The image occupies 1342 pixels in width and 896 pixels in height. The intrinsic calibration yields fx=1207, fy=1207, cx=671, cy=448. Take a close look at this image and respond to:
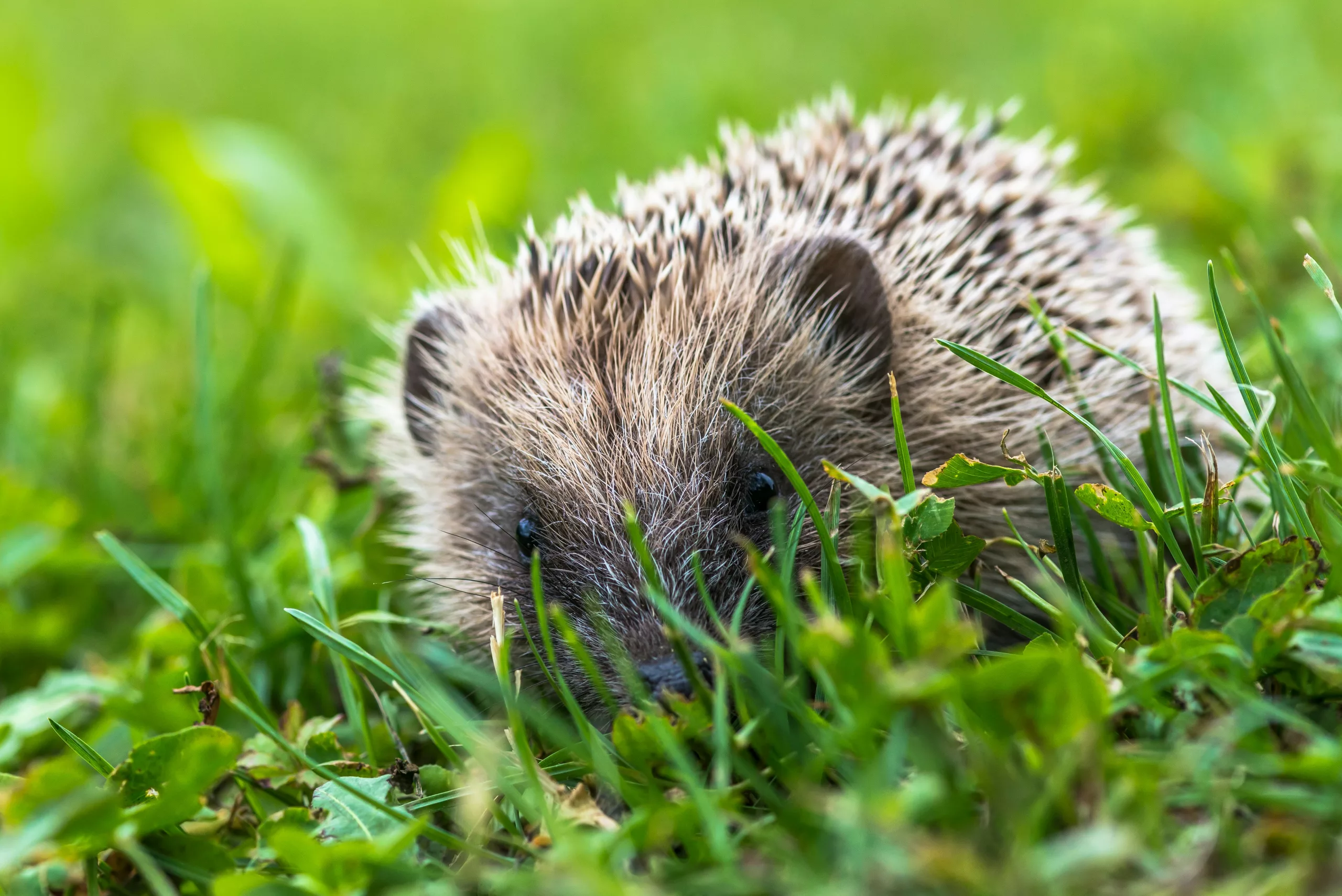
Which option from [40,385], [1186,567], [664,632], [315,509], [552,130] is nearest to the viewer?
[1186,567]

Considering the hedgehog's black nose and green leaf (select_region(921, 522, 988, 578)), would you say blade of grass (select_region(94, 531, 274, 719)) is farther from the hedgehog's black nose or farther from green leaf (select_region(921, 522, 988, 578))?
green leaf (select_region(921, 522, 988, 578))

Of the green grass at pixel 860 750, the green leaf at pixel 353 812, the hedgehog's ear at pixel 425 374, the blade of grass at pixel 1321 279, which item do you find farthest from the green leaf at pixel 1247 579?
the hedgehog's ear at pixel 425 374

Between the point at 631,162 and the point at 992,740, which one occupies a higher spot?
the point at 631,162

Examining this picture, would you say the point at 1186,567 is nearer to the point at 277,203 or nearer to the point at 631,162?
the point at 277,203

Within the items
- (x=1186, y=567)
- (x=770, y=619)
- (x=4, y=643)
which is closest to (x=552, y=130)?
(x=4, y=643)

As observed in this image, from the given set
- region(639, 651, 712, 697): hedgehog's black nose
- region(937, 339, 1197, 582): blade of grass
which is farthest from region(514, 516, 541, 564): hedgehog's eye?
region(937, 339, 1197, 582): blade of grass

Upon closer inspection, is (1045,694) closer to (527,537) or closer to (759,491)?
(759,491)
